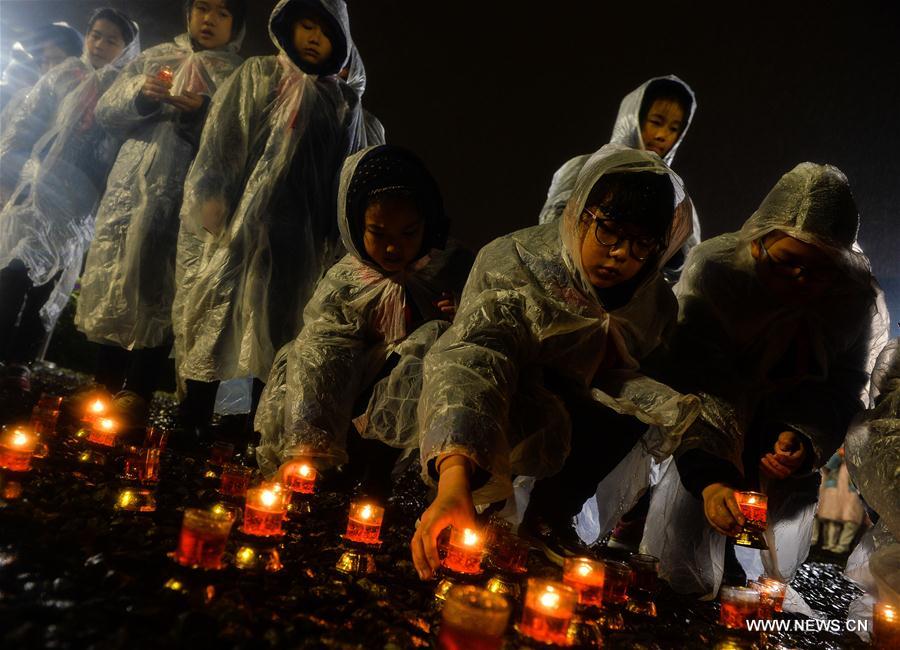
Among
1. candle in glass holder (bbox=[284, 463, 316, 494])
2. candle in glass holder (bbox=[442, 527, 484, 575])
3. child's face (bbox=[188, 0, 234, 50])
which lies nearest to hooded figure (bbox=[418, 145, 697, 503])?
candle in glass holder (bbox=[442, 527, 484, 575])

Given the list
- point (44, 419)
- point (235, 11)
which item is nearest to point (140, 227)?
point (44, 419)

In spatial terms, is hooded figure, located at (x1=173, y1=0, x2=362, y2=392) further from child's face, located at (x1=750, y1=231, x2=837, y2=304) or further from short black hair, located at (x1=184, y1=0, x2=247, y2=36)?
child's face, located at (x1=750, y1=231, x2=837, y2=304)

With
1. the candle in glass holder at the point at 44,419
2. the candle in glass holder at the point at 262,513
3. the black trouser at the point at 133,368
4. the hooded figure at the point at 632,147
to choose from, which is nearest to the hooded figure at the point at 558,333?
the candle in glass holder at the point at 262,513

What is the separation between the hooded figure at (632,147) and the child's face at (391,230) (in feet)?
3.70

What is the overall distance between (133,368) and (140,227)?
0.78m

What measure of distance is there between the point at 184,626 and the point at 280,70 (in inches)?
117

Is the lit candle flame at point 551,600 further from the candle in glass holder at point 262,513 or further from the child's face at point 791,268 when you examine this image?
the child's face at point 791,268

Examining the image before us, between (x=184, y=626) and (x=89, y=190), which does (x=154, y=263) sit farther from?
(x=184, y=626)

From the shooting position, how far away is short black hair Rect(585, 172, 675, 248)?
2057 millimetres

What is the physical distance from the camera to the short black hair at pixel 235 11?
146 inches

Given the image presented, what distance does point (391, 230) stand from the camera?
100.0 inches

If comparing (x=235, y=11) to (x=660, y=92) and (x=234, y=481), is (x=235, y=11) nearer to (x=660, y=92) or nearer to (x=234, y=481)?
(x=660, y=92)

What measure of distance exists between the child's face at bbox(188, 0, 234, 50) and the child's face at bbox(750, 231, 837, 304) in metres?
3.31

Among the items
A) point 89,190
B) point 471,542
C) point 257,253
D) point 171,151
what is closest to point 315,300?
point 257,253
